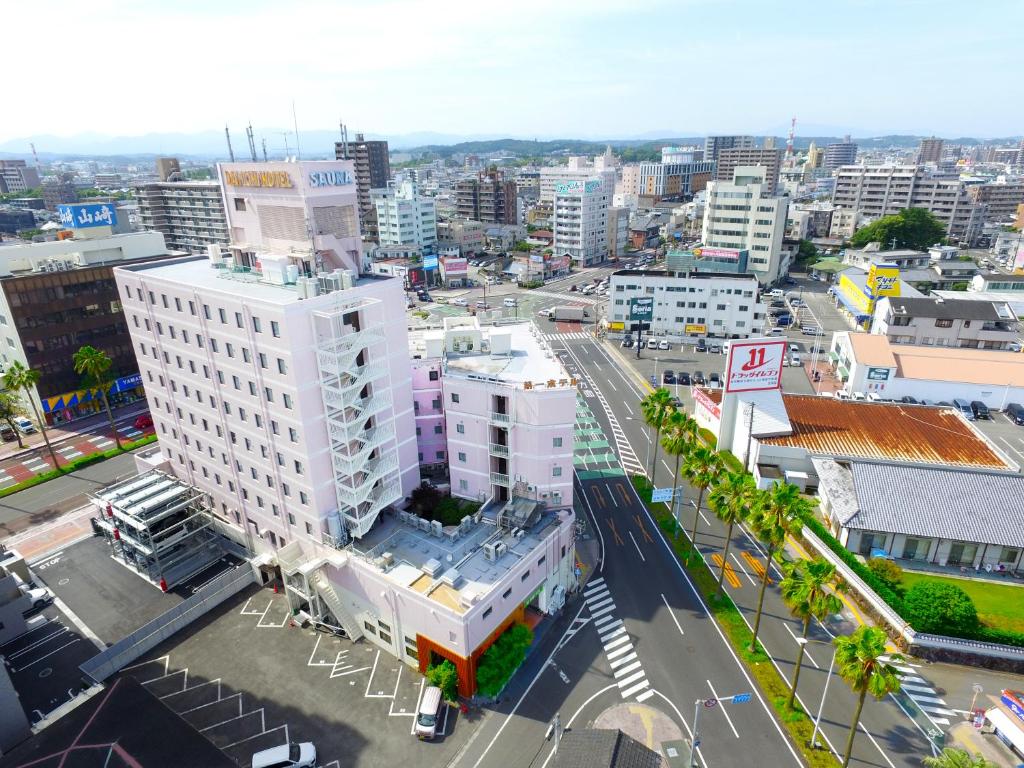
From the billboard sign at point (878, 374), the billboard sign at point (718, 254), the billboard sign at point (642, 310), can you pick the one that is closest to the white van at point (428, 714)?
the billboard sign at point (878, 374)

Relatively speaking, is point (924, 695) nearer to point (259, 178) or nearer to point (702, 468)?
point (702, 468)

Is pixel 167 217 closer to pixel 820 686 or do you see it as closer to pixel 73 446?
pixel 73 446

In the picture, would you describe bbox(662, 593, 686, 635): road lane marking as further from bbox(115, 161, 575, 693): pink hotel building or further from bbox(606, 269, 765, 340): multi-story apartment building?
bbox(606, 269, 765, 340): multi-story apartment building

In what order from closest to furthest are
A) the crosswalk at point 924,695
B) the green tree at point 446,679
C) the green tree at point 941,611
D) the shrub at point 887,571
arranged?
the crosswalk at point 924,695 < the green tree at point 446,679 < the green tree at point 941,611 < the shrub at point 887,571

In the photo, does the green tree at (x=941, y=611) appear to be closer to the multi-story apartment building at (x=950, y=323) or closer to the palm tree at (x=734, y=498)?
the palm tree at (x=734, y=498)

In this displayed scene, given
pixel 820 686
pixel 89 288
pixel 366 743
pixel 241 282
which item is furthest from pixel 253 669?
pixel 89 288

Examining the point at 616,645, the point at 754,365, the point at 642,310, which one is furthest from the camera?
the point at 642,310

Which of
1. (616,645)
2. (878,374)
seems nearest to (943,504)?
(616,645)
